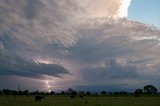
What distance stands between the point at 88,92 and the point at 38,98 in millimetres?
108289

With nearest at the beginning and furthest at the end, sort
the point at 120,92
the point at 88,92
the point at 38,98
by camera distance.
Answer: the point at 38,98 → the point at 88,92 → the point at 120,92

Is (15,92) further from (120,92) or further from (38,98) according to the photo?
(38,98)

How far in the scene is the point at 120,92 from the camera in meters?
193

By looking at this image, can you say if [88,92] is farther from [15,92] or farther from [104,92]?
[15,92]

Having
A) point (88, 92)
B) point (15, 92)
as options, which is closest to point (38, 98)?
point (88, 92)

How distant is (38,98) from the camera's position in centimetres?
7438

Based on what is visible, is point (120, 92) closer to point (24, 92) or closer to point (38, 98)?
point (24, 92)

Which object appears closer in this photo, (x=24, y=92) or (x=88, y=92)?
(x=88, y=92)

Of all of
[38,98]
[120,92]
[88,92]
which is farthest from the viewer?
[120,92]

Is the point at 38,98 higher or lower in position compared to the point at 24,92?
lower

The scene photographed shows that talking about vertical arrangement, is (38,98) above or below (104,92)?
below

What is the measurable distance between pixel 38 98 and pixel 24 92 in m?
127

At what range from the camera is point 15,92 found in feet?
637

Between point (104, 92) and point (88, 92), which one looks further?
point (104, 92)
